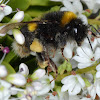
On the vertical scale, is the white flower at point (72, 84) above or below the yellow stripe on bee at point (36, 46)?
below

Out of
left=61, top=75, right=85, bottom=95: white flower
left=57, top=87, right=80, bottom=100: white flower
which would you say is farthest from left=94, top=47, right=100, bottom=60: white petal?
left=57, top=87, right=80, bottom=100: white flower

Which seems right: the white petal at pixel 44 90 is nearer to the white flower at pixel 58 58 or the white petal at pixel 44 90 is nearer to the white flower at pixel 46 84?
the white flower at pixel 46 84

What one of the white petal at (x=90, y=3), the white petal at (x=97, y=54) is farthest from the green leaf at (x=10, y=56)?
the white petal at (x=90, y=3)

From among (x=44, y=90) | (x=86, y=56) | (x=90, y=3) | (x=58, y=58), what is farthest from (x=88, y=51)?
(x=90, y=3)

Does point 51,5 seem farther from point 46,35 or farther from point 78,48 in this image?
point 46,35

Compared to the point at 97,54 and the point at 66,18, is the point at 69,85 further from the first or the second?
the point at 66,18

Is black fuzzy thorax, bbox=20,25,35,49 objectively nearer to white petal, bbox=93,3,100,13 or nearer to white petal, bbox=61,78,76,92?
white petal, bbox=61,78,76,92
